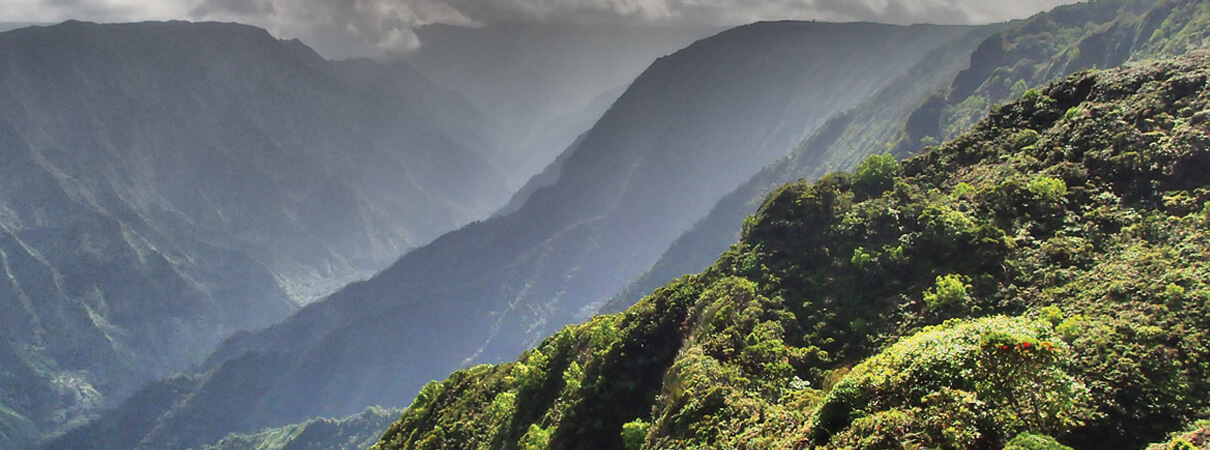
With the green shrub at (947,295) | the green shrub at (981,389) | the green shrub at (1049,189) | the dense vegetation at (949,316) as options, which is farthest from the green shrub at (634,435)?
the green shrub at (1049,189)

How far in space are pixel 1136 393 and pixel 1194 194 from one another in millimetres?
18331

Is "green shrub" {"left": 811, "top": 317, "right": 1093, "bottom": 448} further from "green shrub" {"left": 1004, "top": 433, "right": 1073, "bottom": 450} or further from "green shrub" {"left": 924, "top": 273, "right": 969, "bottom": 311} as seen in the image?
"green shrub" {"left": 924, "top": 273, "right": 969, "bottom": 311}

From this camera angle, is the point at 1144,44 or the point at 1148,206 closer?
the point at 1148,206

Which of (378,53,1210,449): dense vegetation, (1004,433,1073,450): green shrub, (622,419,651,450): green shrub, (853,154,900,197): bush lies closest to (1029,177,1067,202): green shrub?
(378,53,1210,449): dense vegetation

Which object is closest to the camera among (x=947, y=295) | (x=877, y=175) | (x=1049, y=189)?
(x=947, y=295)

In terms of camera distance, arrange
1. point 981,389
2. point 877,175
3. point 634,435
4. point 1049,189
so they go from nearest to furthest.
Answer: point 981,389 → point 634,435 → point 1049,189 → point 877,175

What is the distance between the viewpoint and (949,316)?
106 ft

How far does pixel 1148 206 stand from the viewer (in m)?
32.4

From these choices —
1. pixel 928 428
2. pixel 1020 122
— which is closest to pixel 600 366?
pixel 928 428

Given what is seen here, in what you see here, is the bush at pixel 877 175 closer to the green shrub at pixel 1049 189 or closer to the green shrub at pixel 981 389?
the green shrub at pixel 1049 189

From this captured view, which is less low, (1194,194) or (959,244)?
(959,244)

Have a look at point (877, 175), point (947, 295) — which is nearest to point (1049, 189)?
point (947, 295)

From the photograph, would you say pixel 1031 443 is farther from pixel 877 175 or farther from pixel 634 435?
pixel 877 175

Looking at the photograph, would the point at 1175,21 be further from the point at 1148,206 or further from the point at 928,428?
the point at 928,428
